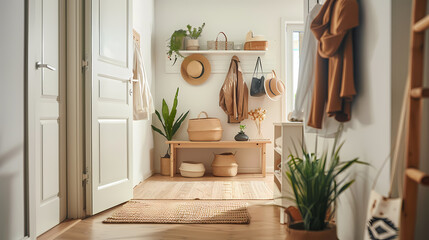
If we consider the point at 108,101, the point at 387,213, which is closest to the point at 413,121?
the point at 387,213

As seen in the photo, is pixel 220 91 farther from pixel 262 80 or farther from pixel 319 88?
pixel 319 88

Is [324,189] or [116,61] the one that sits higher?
[116,61]

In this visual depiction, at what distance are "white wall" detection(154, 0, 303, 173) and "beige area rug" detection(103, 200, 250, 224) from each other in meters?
1.87

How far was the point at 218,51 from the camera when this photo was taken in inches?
195

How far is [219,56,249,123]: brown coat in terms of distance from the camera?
494cm

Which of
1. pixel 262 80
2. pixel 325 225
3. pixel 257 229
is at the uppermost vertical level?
pixel 262 80

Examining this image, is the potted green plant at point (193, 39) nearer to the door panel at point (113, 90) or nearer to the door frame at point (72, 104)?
the door panel at point (113, 90)

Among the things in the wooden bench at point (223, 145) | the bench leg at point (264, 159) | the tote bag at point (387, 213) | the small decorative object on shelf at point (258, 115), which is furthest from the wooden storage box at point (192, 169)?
the tote bag at point (387, 213)

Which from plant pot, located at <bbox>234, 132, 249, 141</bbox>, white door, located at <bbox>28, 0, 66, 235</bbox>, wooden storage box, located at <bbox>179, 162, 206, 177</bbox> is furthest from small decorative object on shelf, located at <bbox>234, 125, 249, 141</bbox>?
white door, located at <bbox>28, 0, 66, 235</bbox>

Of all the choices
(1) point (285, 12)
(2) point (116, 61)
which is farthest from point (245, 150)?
(2) point (116, 61)

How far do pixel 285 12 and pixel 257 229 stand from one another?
3.53 m

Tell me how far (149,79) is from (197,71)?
0.66 meters

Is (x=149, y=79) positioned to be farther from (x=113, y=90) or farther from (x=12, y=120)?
(x=12, y=120)

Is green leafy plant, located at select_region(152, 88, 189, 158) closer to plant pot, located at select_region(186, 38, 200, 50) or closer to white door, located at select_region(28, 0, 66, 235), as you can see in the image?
plant pot, located at select_region(186, 38, 200, 50)
